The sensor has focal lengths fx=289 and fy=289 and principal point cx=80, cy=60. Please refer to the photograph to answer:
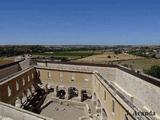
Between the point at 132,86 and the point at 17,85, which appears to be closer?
the point at 132,86

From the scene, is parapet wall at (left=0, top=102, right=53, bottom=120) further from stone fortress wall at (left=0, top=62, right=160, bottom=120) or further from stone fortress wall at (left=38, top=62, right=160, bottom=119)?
stone fortress wall at (left=38, top=62, right=160, bottom=119)

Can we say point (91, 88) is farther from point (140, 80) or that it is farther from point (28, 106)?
point (140, 80)

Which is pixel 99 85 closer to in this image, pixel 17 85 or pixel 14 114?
pixel 17 85

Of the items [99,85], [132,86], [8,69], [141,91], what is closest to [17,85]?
[8,69]

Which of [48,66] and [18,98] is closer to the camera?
[18,98]

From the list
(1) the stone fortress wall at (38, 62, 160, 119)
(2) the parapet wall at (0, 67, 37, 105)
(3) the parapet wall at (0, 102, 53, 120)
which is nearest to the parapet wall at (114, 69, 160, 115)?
(1) the stone fortress wall at (38, 62, 160, 119)

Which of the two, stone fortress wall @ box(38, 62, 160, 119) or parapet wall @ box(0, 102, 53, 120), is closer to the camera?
parapet wall @ box(0, 102, 53, 120)

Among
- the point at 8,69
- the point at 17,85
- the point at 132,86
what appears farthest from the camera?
the point at 8,69

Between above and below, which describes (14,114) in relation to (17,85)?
above

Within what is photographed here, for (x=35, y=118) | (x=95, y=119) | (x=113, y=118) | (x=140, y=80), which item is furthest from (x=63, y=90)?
(x=35, y=118)

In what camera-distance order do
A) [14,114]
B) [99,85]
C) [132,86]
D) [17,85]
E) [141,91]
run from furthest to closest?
[17,85] → [99,85] → [132,86] → [141,91] → [14,114]

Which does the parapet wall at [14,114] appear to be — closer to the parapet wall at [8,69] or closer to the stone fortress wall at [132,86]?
the stone fortress wall at [132,86]
